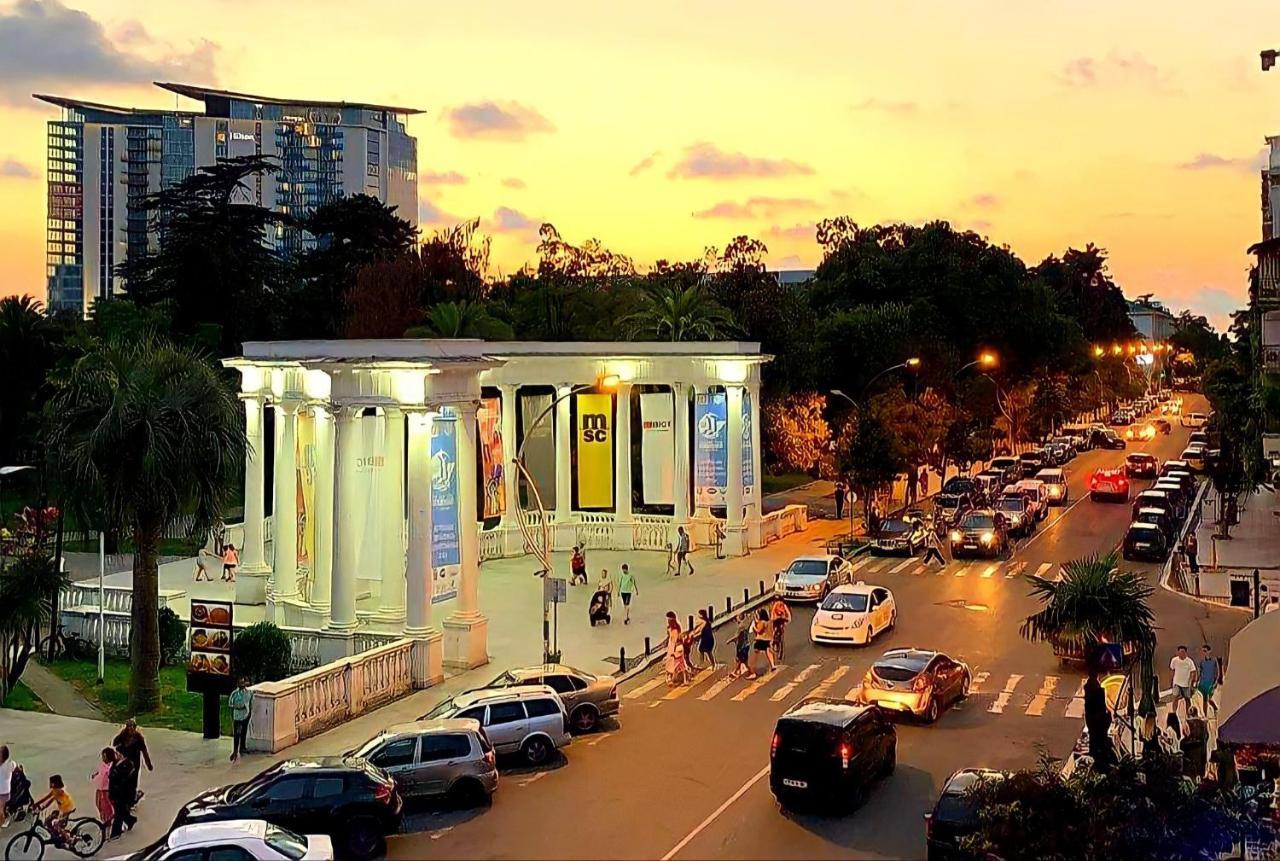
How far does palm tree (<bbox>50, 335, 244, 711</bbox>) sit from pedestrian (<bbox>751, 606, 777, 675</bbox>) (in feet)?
40.1

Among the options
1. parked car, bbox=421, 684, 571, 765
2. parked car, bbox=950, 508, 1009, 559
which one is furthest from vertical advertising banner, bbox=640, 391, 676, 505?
parked car, bbox=421, 684, 571, 765

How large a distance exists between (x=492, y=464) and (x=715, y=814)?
852 inches

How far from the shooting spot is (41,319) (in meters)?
76.7

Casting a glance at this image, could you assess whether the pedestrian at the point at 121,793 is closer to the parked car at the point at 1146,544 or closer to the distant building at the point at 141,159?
the parked car at the point at 1146,544

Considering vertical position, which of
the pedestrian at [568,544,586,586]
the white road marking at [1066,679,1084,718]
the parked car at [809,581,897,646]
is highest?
the pedestrian at [568,544,586,586]

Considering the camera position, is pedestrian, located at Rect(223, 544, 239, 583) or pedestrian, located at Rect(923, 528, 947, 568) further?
pedestrian, located at Rect(923, 528, 947, 568)

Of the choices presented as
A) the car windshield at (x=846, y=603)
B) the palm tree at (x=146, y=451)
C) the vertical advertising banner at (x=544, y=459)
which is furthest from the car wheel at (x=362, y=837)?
the vertical advertising banner at (x=544, y=459)

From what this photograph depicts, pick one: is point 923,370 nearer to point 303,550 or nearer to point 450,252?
point 450,252

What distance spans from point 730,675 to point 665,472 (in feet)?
64.3

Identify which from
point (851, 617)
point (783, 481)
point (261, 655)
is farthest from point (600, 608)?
point (783, 481)

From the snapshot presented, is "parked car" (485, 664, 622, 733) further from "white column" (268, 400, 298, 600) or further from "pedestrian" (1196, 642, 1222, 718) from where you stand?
"white column" (268, 400, 298, 600)

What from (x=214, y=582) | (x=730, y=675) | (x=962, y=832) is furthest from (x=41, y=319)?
(x=962, y=832)

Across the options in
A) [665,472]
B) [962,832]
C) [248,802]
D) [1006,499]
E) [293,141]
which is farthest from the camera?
[293,141]

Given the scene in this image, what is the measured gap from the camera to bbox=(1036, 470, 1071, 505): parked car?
62375 millimetres
